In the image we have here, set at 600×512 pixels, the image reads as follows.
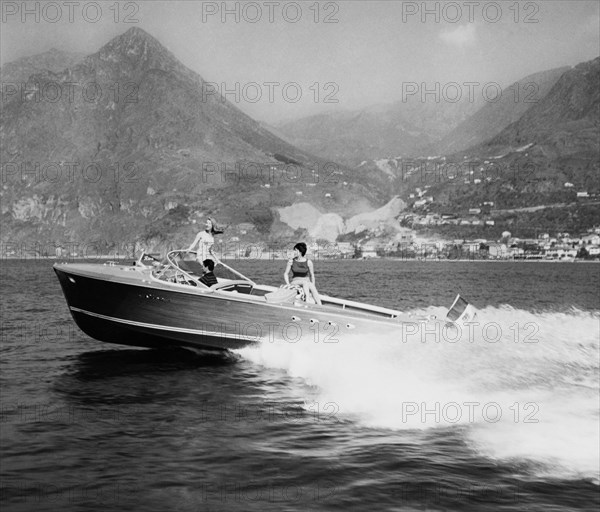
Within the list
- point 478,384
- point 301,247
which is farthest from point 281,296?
point 478,384

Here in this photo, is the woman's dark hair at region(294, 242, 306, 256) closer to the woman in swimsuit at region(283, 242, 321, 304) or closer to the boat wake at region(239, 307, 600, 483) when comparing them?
the woman in swimsuit at region(283, 242, 321, 304)

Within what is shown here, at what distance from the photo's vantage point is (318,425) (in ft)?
33.9

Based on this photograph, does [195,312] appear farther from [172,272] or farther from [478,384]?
[478,384]

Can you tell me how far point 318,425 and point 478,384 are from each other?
317 cm

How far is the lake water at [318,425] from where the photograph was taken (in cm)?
757

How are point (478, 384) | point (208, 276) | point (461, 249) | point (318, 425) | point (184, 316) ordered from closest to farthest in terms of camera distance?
point (318, 425) → point (478, 384) → point (184, 316) → point (208, 276) → point (461, 249)

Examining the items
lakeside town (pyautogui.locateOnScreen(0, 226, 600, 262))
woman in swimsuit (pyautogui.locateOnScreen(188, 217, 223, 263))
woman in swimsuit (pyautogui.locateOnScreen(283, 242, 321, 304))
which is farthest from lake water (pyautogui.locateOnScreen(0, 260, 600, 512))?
lakeside town (pyautogui.locateOnScreen(0, 226, 600, 262))

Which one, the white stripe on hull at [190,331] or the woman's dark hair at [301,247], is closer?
the woman's dark hair at [301,247]

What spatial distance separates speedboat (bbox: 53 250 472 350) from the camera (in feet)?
45.3

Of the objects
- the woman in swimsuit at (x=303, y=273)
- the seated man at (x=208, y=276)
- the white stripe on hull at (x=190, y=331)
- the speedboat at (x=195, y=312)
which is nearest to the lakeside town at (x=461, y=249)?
the speedboat at (x=195, y=312)

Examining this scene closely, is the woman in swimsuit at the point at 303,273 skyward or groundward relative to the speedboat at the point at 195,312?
skyward

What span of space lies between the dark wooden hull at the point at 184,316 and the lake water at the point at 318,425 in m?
0.35

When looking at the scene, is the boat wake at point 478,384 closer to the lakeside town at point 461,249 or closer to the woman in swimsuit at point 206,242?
the woman in swimsuit at point 206,242

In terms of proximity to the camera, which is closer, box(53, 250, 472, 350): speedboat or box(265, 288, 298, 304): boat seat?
box(53, 250, 472, 350): speedboat
